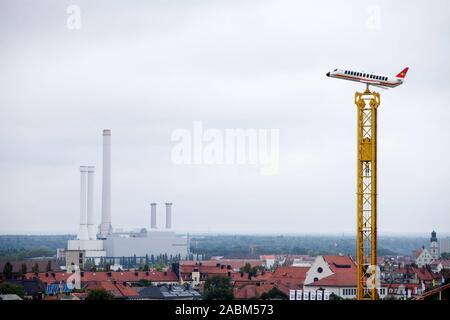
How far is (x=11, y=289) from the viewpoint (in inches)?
702

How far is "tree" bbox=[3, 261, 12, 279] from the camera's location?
882 inches

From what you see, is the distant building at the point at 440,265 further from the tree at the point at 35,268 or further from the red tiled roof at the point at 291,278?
the tree at the point at 35,268

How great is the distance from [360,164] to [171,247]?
2986 centimetres

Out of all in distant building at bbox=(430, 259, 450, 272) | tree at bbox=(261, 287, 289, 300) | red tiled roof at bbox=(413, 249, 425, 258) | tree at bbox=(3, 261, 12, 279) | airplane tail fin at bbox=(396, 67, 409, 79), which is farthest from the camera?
red tiled roof at bbox=(413, 249, 425, 258)

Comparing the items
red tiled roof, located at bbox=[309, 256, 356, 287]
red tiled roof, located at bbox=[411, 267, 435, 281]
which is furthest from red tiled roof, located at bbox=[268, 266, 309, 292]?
red tiled roof, located at bbox=[411, 267, 435, 281]

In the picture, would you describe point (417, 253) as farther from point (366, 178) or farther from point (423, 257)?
point (366, 178)

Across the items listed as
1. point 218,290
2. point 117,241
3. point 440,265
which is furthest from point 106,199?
point 218,290

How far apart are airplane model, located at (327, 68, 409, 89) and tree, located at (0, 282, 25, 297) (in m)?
8.18

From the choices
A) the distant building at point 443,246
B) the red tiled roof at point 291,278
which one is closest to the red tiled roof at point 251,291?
the red tiled roof at point 291,278

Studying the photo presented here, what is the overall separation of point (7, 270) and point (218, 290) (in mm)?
7286

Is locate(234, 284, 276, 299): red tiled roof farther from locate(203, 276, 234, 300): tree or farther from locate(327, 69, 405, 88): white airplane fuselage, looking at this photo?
locate(327, 69, 405, 88): white airplane fuselage

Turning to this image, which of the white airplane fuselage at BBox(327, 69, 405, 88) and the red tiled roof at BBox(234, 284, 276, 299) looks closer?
the white airplane fuselage at BBox(327, 69, 405, 88)

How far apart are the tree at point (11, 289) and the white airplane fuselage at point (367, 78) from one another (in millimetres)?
8169
